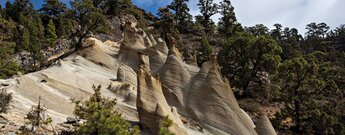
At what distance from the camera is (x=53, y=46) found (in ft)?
188

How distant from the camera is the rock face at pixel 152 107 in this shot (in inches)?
742

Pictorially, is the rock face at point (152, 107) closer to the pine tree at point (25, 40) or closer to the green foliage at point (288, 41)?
the pine tree at point (25, 40)

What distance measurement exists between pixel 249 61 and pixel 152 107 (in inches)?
1138

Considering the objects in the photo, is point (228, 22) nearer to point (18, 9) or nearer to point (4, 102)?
point (18, 9)

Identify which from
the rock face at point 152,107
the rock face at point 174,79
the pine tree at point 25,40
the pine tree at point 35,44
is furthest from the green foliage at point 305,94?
the pine tree at point 25,40

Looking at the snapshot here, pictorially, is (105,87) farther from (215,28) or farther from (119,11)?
(215,28)

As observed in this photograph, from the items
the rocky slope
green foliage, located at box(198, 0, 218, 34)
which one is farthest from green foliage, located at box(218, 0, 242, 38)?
the rocky slope

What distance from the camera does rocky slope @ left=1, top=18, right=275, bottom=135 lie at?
19.6 m

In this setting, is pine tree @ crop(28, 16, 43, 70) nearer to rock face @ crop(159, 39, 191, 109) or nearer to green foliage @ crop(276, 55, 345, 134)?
rock face @ crop(159, 39, 191, 109)

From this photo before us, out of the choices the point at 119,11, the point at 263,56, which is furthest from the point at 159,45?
the point at 119,11

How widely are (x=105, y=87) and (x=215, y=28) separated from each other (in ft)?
192

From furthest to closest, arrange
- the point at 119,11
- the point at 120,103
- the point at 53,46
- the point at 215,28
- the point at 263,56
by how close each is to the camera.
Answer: the point at 215,28, the point at 119,11, the point at 53,46, the point at 263,56, the point at 120,103

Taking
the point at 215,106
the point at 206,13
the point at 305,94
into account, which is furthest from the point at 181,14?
the point at 215,106

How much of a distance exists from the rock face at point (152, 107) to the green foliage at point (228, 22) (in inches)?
2203
